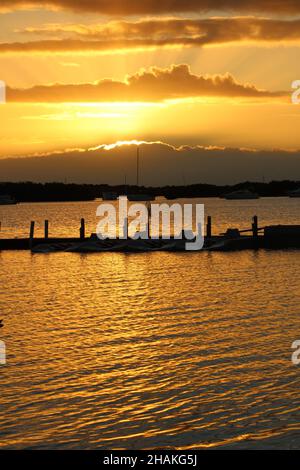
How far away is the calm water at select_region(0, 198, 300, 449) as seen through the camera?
1530 cm

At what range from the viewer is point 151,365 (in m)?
21.1

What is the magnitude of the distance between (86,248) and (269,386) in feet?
137

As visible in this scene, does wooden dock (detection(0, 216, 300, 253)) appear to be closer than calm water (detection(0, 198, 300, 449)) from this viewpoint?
No

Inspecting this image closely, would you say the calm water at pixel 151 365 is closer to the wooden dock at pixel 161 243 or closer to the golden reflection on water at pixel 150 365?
the golden reflection on water at pixel 150 365

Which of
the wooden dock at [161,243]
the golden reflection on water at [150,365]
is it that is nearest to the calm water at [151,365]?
the golden reflection on water at [150,365]

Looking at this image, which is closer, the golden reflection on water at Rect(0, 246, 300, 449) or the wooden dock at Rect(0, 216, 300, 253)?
the golden reflection on water at Rect(0, 246, 300, 449)

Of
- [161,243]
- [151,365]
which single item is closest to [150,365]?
[151,365]

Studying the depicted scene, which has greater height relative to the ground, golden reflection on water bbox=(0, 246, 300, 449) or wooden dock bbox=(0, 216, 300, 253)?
wooden dock bbox=(0, 216, 300, 253)

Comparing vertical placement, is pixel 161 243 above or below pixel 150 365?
above

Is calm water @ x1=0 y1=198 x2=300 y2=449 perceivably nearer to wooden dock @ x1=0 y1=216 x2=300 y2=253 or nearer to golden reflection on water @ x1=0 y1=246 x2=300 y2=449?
golden reflection on water @ x1=0 y1=246 x2=300 y2=449

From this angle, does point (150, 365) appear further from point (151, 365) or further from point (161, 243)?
point (161, 243)

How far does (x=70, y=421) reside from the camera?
15961 mm

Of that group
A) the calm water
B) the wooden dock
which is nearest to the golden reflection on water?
the calm water
